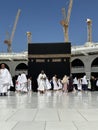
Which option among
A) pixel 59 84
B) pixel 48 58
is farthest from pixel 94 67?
pixel 59 84

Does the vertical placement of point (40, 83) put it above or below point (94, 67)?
below

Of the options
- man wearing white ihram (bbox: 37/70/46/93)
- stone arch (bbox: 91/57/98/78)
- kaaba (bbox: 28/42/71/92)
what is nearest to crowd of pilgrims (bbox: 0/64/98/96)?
man wearing white ihram (bbox: 37/70/46/93)

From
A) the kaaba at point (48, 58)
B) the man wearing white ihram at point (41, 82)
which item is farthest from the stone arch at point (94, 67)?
the man wearing white ihram at point (41, 82)

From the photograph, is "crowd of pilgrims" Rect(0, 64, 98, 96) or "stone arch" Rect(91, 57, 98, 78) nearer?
"crowd of pilgrims" Rect(0, 64, 98, 96)

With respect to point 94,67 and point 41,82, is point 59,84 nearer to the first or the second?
point 41,82

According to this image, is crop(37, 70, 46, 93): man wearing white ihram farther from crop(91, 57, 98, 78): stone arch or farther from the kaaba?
crop(91, 57, 98, 78): stone arch

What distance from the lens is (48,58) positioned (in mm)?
29703

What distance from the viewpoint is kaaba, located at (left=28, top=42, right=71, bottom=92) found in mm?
29359

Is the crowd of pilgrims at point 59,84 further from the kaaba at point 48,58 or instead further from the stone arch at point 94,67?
the stone arch at point 94,67

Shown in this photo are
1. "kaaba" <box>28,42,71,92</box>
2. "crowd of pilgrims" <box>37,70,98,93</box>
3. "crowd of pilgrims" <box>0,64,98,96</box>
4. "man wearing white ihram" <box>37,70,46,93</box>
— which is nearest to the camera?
"crowd of pilgrims" <box>0,64,98,96</box>

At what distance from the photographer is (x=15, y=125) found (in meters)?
6.67

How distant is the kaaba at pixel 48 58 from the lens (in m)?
29.4

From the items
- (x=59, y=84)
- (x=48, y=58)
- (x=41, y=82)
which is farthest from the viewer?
(x=48, y=58)

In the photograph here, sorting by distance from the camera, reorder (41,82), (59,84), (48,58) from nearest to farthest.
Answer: (41,82) < (59,84) < (48,58)
